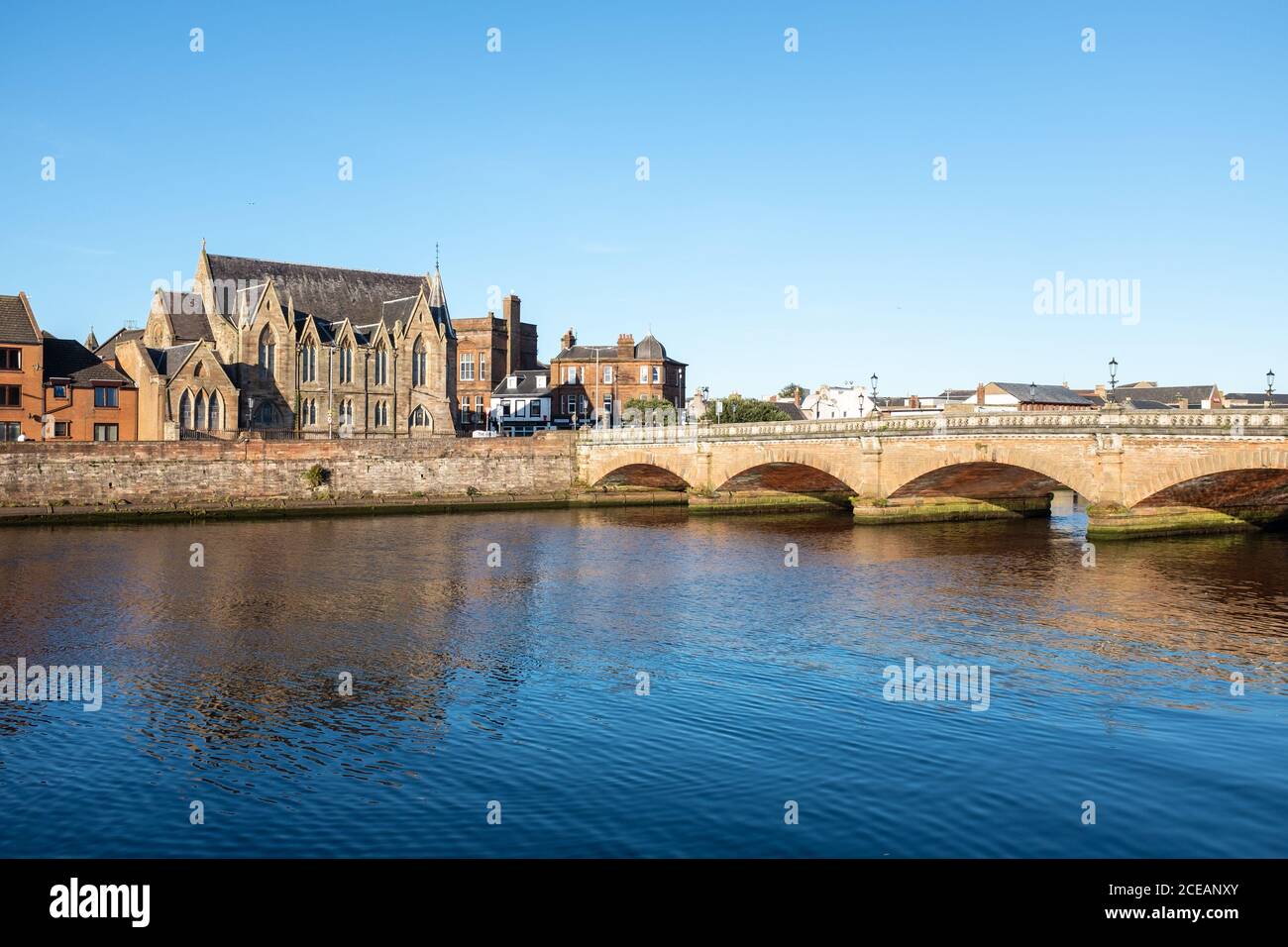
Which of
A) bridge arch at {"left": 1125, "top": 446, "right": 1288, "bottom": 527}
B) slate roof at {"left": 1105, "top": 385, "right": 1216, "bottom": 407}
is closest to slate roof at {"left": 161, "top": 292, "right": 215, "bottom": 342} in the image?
bridge arch at {"left": 1125, "top": 446, "right": 1288, "bottom": 527}

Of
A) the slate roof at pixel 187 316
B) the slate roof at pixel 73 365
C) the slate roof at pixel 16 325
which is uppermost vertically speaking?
the slate roof at pixel 187 316

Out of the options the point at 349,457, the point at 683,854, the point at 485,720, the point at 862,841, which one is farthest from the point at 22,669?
the point at 349,457

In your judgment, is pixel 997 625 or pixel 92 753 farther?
pixel 997 625

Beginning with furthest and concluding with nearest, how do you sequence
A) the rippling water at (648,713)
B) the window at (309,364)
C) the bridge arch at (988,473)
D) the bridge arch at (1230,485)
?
1. the window at (309,364)
2. the bridge arch at (988,473)
3. the bridge arch at (1230,485)
4. the rippling water at (648,713)

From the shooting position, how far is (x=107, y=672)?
25.1 m

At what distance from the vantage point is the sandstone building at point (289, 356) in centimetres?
7825

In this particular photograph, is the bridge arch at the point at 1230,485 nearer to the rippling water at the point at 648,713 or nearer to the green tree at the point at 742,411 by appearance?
the rippling water at the point at 648,713

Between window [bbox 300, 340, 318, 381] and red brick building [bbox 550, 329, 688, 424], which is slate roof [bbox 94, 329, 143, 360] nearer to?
window [bbox 300, 340, 318, 381]

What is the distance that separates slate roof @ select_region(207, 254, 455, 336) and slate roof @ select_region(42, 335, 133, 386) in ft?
40.1

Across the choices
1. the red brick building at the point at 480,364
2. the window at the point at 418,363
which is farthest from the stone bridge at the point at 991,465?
the red brick building at the point at 480,364

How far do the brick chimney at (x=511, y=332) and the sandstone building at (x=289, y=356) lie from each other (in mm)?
20853

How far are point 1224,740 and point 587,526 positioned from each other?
4537 centimetres

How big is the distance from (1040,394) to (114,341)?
274 ft
